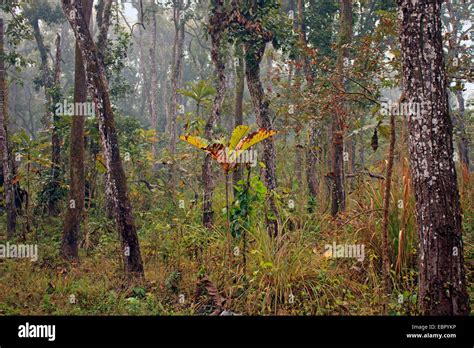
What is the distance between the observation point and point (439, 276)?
487cm

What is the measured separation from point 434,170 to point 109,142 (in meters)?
4.75

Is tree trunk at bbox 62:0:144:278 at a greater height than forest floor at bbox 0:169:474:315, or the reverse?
tree trunk at bbox 62:0:144:278

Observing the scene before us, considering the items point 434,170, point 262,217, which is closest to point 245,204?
point 262,217

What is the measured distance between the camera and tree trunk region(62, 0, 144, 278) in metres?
7.14

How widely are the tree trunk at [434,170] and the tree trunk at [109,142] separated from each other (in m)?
4.36

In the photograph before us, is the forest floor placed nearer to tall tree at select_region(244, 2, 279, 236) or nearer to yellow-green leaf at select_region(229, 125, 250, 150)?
yellow-green leaf at select_region(229, 125, 250, 150)

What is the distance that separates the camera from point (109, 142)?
23.5 ft

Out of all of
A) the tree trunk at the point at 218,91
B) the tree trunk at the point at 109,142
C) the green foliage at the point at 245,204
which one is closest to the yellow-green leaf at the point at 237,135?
the green foliage at the point at 245,204

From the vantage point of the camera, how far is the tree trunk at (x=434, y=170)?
4.85 m

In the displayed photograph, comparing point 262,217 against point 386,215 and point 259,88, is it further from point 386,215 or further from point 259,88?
point 259,88

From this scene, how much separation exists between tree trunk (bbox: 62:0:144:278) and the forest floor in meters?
0.64

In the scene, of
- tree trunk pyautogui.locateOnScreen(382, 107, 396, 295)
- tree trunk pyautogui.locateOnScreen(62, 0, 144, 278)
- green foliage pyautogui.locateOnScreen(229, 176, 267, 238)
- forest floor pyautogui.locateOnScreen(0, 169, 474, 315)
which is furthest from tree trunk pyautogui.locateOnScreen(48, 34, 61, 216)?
tree trunk pyautogui.locateOnScreen(382, 107, 396, 295)

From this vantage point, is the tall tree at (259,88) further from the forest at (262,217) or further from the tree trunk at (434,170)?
the tree trunk at (434,170)
